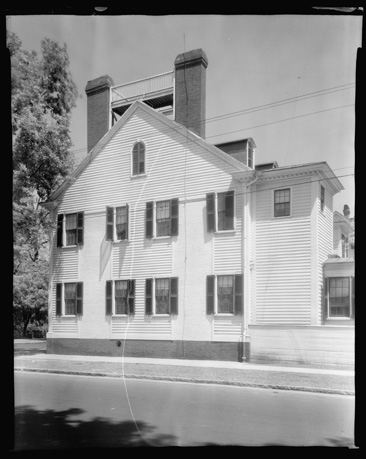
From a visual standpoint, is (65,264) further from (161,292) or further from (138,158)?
(138,158)

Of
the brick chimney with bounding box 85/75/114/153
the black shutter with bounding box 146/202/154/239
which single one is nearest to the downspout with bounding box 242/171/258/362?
the black shutter with bounding box 146/202/154/239

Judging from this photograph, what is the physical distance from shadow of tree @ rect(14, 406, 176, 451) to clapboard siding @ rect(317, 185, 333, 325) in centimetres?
212

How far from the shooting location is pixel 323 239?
5.19 meters

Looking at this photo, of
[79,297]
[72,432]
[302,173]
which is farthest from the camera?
[302,173]

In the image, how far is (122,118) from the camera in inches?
188

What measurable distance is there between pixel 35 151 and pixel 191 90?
1692 millimetres

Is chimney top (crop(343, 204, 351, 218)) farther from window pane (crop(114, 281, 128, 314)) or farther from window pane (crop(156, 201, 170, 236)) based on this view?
window pane (crop(114, 281, 128, 314))

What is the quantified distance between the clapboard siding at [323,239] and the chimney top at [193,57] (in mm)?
1845

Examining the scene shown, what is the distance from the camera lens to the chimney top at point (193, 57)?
4160 millimetres

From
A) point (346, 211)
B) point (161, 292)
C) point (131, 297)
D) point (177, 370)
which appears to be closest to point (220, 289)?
point (161, 292)

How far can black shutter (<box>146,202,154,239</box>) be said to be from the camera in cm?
442

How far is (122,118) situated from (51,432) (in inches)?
125

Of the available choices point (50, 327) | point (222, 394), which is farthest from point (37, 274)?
point (222, 394)

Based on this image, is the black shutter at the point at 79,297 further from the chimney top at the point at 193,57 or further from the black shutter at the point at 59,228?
the chimney top at the point at 193,57
